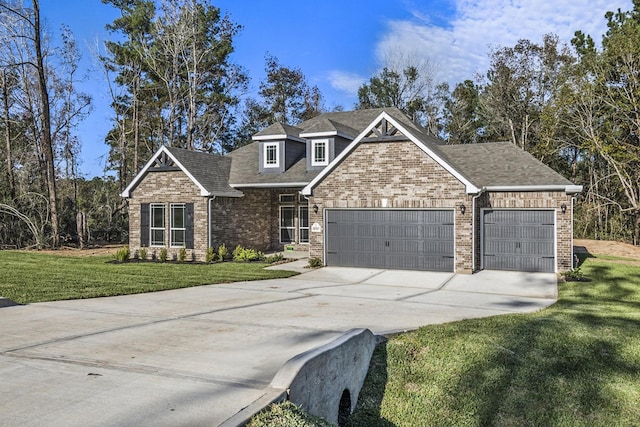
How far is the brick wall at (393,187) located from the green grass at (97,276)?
341cm

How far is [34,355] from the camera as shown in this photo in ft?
19.8

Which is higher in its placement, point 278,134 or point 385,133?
point 278,134

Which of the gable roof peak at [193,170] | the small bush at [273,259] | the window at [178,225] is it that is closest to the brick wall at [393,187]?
the small bush at [273,259]

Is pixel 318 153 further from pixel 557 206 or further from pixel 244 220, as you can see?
pixel 557 206

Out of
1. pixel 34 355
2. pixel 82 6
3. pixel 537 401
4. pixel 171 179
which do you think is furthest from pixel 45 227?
pixel 537 401

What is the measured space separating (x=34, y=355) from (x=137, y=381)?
1805 millimetres

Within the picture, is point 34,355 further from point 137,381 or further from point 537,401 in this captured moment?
point 537,401

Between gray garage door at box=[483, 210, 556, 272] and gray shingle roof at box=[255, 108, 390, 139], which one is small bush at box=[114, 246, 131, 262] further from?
gray garage door at box=[483, 210, 556, 272]

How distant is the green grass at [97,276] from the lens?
1160 cm

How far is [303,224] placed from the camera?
2261cm

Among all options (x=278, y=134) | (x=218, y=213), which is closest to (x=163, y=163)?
(x=218, y=213)

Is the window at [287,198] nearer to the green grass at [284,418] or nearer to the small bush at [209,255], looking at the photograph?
the small bush at [209,255]

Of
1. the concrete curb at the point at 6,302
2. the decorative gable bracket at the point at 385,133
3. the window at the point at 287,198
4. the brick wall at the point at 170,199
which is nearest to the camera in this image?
the concrete curb at the point at 6,302

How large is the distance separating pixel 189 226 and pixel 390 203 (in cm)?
820
